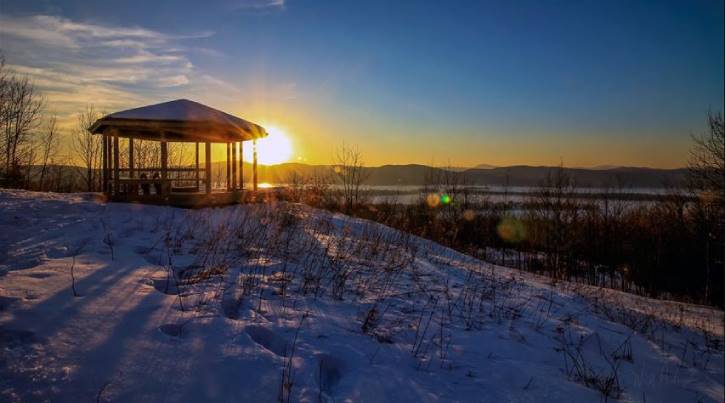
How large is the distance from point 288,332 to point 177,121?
9.95 metres

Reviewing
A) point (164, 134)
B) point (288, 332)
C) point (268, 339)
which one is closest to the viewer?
point (268, 339)

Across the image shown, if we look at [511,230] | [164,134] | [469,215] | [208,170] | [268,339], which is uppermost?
[164,134]

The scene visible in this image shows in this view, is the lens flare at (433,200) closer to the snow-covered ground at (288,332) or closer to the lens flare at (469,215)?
the lens flare at (469,215)

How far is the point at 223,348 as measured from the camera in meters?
2.79

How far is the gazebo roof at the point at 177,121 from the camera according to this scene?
11164 millimetres

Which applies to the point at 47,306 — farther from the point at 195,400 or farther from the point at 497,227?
the point at 497,227

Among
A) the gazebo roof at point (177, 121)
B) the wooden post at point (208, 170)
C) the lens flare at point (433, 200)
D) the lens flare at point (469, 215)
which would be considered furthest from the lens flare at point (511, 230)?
the wooden post at point (208, 170)

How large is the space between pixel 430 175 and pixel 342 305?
18637mm

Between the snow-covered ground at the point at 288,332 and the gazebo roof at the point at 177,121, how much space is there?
17.4 ft

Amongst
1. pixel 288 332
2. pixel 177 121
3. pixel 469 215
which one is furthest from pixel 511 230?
pixel 288 332

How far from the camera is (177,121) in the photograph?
37.0 ft

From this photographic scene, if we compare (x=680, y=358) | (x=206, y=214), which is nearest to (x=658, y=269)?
(x=680, y=358)

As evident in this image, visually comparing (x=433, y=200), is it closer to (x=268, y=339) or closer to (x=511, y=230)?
(x=511, y=230)

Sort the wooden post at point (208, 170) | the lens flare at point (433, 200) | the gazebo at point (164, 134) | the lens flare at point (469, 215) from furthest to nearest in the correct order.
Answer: the lens flare at point (469, 215) → the lens flare at point (433, 200) → the wooden post at point (208, 170) → the gazebo at point (164, 134)
